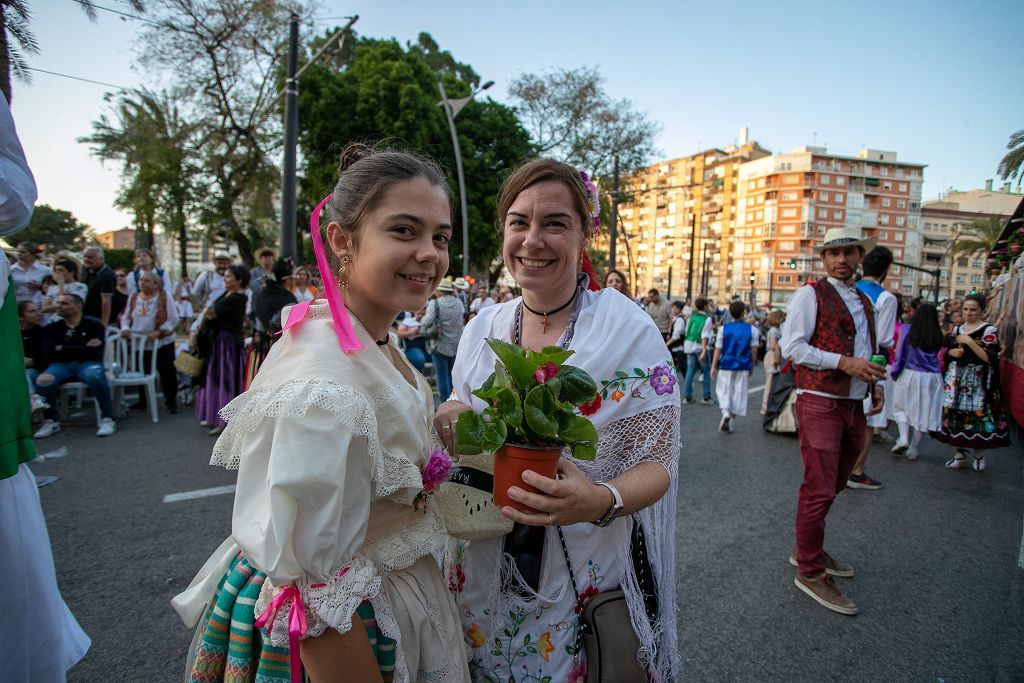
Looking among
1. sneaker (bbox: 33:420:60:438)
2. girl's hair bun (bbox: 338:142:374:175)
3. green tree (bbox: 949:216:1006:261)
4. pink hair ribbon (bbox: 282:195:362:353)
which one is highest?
green tree (bbox: 949:216:1006:261)

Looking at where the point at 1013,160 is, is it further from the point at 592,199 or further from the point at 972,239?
the point at 972,239

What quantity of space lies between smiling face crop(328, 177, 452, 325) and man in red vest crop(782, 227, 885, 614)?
2893 millimetres

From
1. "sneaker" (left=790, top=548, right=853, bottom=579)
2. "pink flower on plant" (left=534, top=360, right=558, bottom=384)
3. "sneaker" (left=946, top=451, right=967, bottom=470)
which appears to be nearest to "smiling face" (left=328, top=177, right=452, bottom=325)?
"pink flower on plant" (left=534, top=360, right=558, bottom=384)

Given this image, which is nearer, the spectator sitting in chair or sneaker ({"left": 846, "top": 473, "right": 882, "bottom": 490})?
sneaker ({"left": 846, "top": 473, "right": 882, "bottom": 490})

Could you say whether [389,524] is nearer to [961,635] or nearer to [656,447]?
[656,447]

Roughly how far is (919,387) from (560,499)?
291 inches

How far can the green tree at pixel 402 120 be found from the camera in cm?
1984

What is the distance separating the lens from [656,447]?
1508 mm

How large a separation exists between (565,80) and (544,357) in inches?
1079

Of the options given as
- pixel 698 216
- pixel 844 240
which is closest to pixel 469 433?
Result: pixel 844 240

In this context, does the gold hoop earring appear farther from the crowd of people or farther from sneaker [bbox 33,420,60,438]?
sneaker [bbox 33,420,60,438]

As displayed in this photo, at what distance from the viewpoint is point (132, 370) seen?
23.8 ft

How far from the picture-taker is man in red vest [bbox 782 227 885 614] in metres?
3.23

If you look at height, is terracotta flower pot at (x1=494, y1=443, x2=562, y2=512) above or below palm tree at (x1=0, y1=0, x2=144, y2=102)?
below
